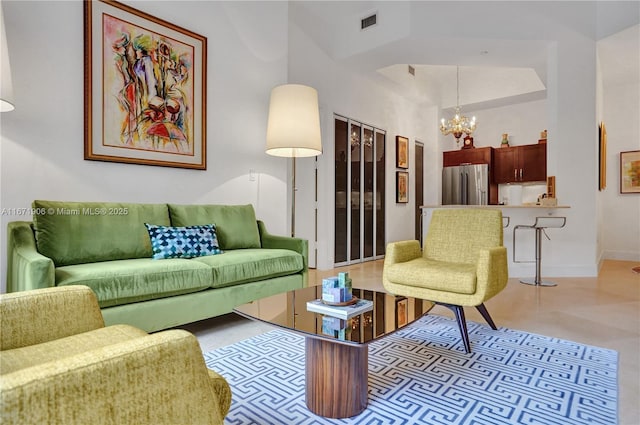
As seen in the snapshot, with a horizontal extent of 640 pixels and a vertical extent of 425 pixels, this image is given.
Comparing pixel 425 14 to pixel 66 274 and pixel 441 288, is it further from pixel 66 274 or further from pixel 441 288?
pixel 66 274

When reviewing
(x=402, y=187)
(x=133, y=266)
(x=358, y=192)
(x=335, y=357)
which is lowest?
(x=335, y=357)

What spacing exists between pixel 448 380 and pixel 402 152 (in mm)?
5444

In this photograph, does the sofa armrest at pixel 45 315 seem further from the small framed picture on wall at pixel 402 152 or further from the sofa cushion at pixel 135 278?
the small framed picture on wall at pixel 402 152

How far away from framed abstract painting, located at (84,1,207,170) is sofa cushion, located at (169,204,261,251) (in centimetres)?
45

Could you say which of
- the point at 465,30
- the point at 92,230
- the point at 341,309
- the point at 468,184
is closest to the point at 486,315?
the point at 341,309

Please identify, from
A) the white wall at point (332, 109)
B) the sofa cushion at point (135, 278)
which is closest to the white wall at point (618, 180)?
the white wall at point (332, 109)

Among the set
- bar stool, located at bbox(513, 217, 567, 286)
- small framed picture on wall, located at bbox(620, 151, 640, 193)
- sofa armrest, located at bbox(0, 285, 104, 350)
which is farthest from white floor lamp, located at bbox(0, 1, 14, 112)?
small framed picture on wall, located at bbox(620, 151, 640, 193)

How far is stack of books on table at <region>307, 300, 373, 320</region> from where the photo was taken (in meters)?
1.74

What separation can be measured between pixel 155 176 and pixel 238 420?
2.31 meters

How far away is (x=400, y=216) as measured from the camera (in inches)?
277

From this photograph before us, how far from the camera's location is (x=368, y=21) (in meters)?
5.01

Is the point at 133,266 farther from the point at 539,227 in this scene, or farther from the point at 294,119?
the point at 539,227

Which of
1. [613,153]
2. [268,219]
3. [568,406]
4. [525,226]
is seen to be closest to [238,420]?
[568,406]

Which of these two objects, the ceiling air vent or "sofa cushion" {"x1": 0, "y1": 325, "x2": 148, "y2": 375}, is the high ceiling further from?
"sofa cushion" {"x1": 0, "y1": 325, "x2": 148, "y2": 375}
